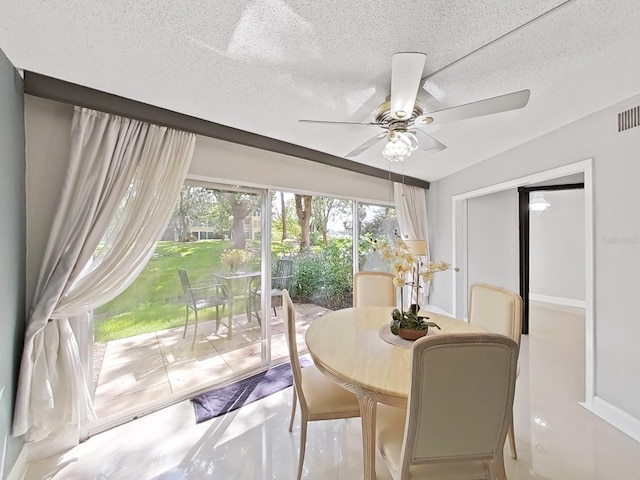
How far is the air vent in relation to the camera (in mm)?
1913

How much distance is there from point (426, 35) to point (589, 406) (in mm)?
3050

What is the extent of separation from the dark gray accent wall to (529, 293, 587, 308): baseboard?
7653mm

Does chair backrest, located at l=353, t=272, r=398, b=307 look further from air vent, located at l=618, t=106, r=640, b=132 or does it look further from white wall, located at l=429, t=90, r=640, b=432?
air vent, located at l=618, t=106, r=640, b=132

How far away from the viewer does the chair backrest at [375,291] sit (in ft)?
9.27

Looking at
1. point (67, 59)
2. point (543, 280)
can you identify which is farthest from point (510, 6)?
point (543, 280)

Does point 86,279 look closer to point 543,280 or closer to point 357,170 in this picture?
point 357,170

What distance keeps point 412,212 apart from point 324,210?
5.71 feet

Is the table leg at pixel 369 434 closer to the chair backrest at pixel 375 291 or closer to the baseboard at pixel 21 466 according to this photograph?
the chair backrest at pixel 375 291

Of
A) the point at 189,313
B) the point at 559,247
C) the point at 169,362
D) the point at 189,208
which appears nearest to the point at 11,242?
the point at 189,208

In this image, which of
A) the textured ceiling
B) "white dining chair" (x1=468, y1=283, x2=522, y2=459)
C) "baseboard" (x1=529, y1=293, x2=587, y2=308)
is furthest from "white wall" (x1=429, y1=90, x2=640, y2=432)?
"baseboard" (x1=529, y1=293, x2=587, y2=308)

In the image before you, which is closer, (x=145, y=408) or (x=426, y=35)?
(x=426, y=35)

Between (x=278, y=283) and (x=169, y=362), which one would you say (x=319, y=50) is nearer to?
(x=278, y=283)

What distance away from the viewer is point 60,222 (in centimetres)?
170

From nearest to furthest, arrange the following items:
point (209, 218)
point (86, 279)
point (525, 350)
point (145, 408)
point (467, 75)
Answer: point (467, 75), point (86, 279), point (145, 408), point (209, 218), point (525, 350)
